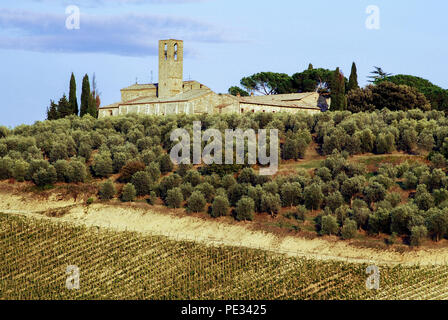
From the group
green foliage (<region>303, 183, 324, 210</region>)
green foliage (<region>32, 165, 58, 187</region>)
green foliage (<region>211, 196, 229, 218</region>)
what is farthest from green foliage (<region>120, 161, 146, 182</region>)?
green foliage (<region>303, 183, 324, 210</region>)

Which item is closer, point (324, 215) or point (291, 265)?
point (291, 265)

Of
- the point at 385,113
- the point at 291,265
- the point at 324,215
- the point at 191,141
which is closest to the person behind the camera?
the point at 291,265

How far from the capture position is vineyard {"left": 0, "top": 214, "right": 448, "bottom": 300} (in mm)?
46188

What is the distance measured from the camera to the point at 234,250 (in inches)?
2046

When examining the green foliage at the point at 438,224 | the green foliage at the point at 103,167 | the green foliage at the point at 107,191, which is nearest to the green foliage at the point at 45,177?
the green foliage at the point at 103,167

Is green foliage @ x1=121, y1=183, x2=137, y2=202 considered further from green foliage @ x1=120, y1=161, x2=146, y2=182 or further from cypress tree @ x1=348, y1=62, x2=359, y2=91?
cypress tree @ x1=348, y1=62, x2=359, y2=91

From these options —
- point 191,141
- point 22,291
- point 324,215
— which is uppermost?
point 191,141

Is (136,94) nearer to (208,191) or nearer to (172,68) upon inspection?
(172,68)

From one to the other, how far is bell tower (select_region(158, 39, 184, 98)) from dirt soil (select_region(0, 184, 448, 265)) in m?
30.5

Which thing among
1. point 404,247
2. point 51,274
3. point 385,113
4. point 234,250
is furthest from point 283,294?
point 385,113

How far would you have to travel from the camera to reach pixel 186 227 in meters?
58.2

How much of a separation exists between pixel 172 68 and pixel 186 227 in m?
38.6
